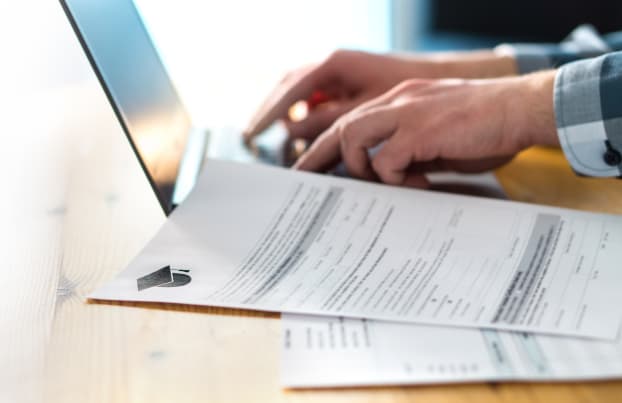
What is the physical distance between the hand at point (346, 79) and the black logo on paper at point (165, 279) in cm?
41

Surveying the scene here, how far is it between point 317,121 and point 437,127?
234 millimetres

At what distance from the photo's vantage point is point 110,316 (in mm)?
547

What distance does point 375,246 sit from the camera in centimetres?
63

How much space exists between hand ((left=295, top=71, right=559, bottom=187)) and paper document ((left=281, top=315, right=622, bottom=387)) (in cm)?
29

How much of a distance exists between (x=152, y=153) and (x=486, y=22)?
2.70 m

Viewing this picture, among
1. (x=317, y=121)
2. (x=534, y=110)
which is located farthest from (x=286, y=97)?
(x=534, y=110)

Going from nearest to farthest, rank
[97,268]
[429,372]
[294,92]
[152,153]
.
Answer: [429,372] → [97,268] → [152,153] → [294,92]

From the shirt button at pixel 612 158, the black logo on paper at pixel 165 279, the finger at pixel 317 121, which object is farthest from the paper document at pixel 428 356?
the finger at pixel 317 121

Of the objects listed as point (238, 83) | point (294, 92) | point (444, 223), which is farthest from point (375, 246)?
point (238, 83)

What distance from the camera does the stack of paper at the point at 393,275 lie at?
48 cm

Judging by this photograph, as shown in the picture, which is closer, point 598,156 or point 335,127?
point 598,156

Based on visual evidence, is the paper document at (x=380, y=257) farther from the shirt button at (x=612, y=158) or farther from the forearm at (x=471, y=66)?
the forearm at (x=471, y=66)

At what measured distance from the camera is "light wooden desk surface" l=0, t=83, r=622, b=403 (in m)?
0.46

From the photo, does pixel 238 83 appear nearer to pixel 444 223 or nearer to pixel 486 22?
pixel 444 223
